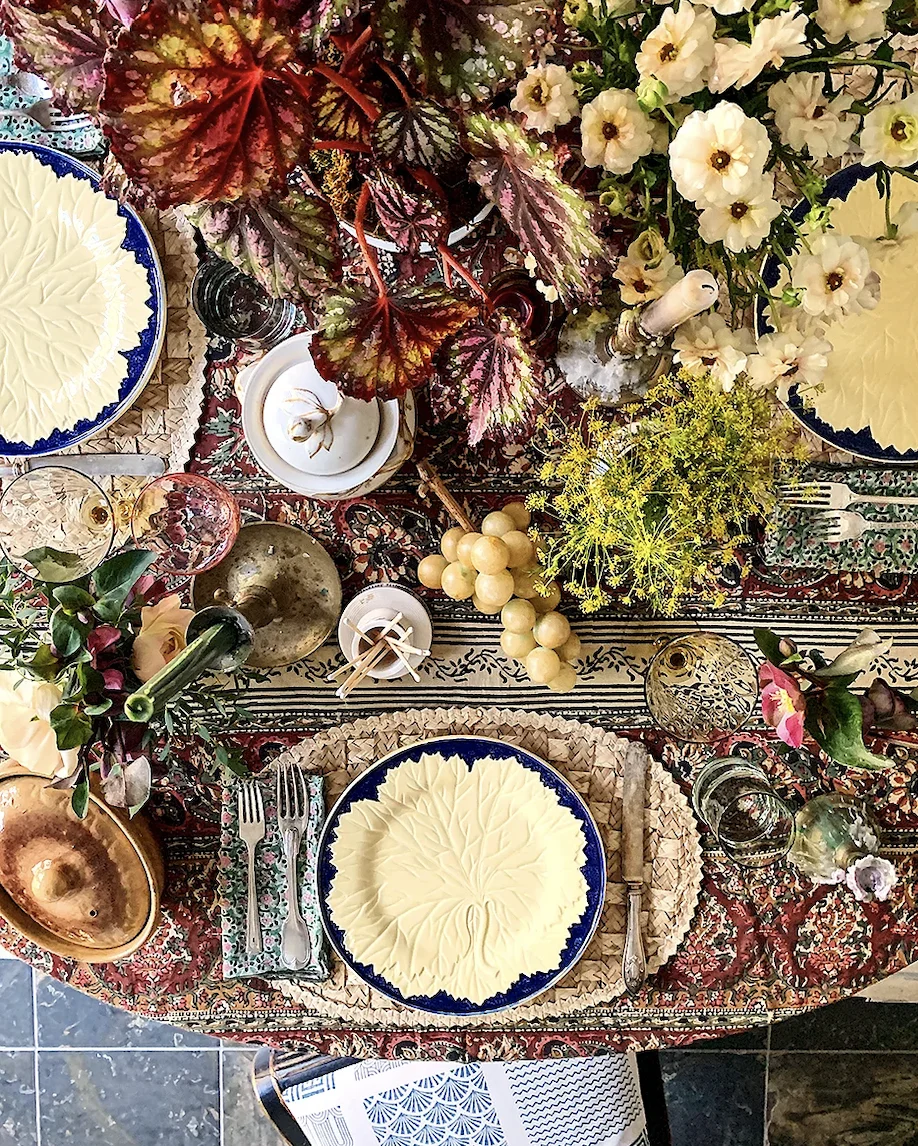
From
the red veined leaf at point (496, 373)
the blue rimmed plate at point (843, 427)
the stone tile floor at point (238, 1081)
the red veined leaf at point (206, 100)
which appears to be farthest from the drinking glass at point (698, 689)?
the stone tile floor at point (238, 1081)

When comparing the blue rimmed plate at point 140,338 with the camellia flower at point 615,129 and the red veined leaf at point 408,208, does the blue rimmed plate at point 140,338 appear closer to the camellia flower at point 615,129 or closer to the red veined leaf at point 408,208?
the red veined leaf at point 408,208

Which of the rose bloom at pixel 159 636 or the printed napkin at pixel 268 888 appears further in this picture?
the printed napkin at pixel 268 888

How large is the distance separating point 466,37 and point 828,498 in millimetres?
657

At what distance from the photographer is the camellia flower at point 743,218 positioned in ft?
2.04

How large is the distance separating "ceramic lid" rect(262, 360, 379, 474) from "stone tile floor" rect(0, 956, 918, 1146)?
1.48 metres

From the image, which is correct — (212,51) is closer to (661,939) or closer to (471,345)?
(471,345)

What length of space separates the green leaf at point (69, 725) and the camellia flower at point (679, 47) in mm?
708

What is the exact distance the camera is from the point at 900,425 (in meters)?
1.06

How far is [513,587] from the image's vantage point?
104 cm

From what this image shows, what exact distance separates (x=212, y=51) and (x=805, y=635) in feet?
2.78

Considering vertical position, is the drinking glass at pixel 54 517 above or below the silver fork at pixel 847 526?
above

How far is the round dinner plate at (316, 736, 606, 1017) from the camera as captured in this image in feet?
3.64

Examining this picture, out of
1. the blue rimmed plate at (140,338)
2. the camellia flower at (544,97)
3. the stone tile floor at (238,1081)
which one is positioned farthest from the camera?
the stone tile floor at (238,1081)

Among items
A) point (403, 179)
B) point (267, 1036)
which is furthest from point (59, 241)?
point (267, 1036)
